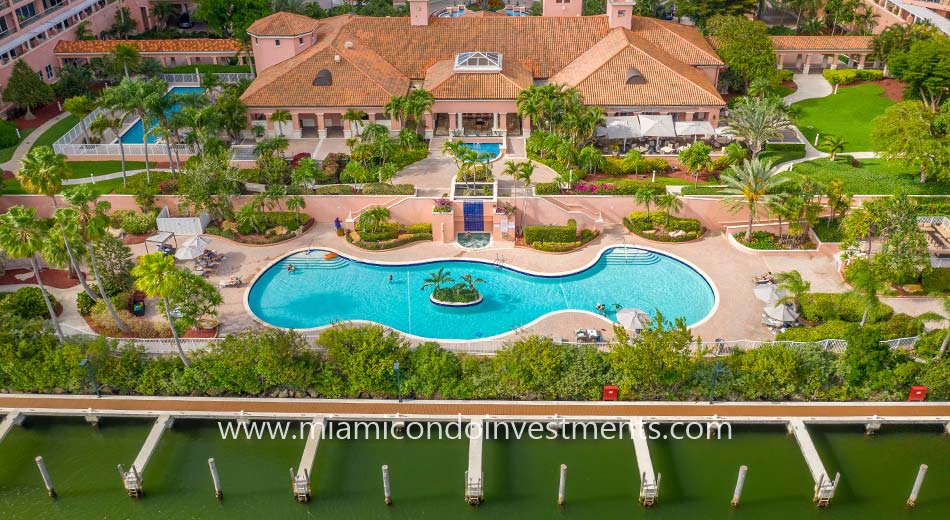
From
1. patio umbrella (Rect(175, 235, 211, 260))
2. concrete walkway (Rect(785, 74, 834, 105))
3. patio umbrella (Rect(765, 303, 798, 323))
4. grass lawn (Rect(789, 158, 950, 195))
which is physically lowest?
patio umbrella (Rect(765, 303, 798, 323))

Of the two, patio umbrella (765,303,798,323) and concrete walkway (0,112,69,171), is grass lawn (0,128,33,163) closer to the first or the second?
concrete walkway (0,112,69,171)

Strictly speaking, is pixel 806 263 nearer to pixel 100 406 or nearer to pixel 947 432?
pixel 947 432

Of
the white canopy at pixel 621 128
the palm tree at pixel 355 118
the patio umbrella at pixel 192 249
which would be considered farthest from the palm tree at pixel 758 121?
the patio umbrella at pixel 192 249

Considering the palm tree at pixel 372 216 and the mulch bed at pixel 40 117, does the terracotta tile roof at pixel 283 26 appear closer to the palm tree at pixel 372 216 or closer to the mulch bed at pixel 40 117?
the mulch bed at pixel 40 117

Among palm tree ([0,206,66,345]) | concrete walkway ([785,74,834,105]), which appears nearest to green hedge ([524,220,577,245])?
palm tree ([0,206,66,345])

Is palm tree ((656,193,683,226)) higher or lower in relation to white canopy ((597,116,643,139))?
lower

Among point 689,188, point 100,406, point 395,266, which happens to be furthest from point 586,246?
point 100,406

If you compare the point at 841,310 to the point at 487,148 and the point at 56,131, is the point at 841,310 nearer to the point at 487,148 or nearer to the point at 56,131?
the point at 487,148
